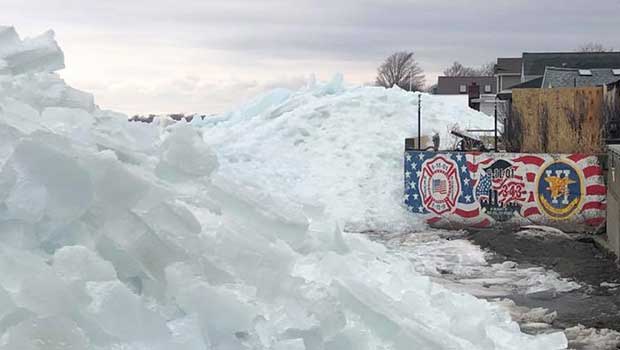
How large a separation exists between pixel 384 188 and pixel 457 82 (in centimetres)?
5635

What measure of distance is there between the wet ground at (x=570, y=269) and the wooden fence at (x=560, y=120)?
7.78 ft

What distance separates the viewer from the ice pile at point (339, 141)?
18375 mm

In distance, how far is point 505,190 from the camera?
16.5 metres

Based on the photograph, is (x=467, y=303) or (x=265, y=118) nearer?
(x=467, y=303)

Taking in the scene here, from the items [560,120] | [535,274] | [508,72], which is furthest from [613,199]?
[508,72]

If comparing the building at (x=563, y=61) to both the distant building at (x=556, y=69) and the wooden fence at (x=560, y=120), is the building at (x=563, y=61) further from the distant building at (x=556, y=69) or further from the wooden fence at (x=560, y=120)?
the wooden fence at (x=560, y=120)

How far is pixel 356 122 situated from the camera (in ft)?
71.6

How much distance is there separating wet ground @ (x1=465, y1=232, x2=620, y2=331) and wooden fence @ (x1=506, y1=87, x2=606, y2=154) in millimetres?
2373

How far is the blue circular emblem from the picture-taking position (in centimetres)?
1595

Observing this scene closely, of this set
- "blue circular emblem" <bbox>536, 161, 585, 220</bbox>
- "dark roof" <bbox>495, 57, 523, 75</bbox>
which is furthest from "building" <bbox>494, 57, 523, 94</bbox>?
"blue circular emblem" <bbox>536, 161, 585, 220</bbox>

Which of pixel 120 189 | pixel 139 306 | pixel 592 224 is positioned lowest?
pixel 592 224

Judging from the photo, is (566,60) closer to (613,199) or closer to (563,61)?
(563,61)

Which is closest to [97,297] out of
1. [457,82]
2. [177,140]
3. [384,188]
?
[177,140]

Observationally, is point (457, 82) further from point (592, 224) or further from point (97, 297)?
point (97, 297)
